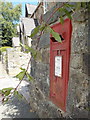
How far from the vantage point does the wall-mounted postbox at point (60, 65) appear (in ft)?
5.32

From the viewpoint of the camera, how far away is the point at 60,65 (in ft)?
5.86

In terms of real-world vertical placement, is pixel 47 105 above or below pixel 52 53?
below

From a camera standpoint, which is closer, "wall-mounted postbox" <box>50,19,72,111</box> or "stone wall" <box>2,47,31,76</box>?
"wall-mounted postbox" <box>50,19,72,111</box>

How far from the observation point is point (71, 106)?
1511 millimetres

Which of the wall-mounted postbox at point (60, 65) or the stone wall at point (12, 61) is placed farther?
the stone wall at point (12, 61)

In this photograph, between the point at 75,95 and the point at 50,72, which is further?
the point at 50,72

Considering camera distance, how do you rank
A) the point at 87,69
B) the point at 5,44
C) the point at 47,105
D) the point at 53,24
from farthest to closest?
1. the point at 5,44
2. the point at 47,105
3. the point at 53,24
4. the point at 87,69

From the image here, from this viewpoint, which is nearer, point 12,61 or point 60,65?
point 60,65

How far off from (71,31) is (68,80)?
626 mm

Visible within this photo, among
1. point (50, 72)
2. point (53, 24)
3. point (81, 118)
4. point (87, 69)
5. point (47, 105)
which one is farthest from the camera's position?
point (47, 105)

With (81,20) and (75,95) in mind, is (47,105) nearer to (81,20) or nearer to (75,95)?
(75,95)

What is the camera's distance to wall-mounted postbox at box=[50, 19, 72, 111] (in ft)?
5.32

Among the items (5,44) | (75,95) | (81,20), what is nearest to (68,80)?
(75,95)

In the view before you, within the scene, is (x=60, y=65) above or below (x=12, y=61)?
above
